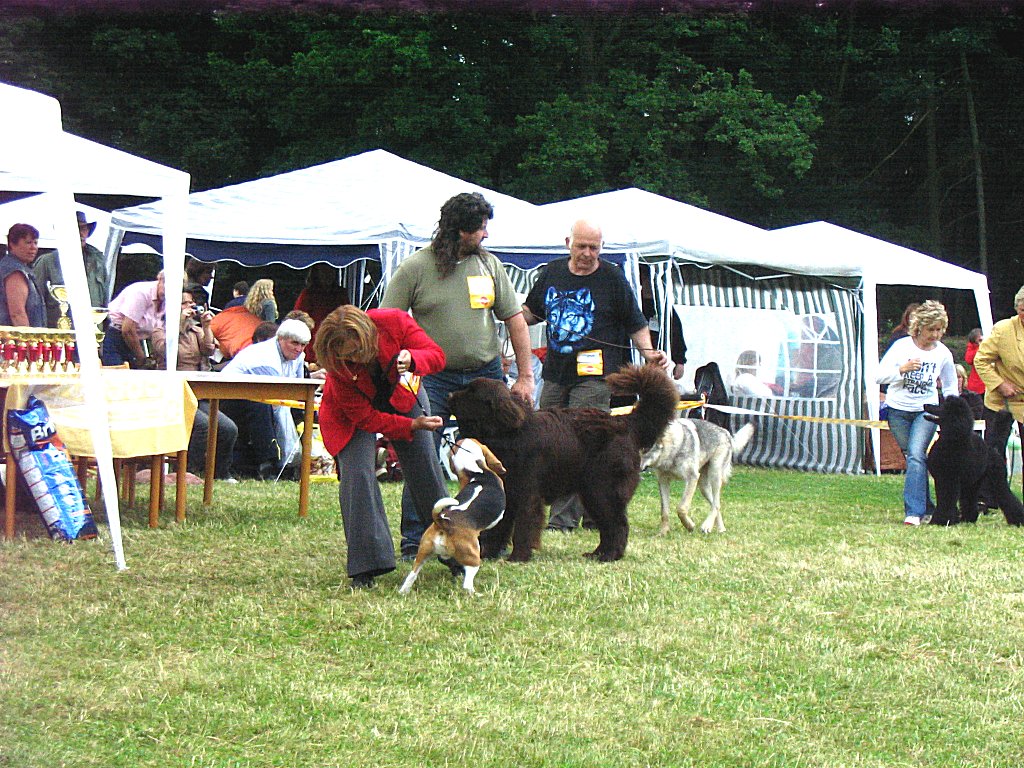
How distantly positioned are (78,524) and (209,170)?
21081 millimetres

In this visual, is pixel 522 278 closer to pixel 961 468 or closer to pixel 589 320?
pixel 961 468

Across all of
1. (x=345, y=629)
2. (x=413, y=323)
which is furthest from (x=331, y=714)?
(x=413, y=323)

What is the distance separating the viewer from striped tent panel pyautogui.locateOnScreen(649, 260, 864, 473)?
43.1ft

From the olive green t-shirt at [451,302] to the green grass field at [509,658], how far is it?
1.05 meters

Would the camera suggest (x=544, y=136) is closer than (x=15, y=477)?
No

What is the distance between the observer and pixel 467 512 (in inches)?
203

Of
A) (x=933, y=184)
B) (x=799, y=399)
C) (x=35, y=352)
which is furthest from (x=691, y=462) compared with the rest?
(x=933, y=184)

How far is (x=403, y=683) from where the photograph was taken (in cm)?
387

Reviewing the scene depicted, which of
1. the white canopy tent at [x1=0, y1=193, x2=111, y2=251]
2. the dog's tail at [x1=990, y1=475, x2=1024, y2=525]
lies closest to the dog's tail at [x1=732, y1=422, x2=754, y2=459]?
the dog's tail at [x1=990, y1=475, x2=1024, y2=525]

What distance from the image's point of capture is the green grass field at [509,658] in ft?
10.8

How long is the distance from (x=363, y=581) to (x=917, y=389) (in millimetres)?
5098

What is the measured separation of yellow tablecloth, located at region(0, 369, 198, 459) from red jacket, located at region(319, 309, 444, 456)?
1827 millimetres

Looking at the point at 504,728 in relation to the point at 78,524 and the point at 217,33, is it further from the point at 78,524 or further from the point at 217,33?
the point at 217,33

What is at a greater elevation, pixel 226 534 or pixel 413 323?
pixel 413 323
